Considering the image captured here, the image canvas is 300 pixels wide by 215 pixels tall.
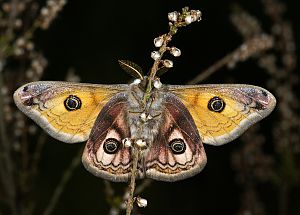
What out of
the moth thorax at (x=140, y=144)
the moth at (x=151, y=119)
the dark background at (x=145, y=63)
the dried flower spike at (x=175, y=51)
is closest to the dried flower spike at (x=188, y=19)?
the dried flower spike at (x=175, y=51)

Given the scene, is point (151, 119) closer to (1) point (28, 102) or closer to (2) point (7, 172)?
(1) point (28, 102)

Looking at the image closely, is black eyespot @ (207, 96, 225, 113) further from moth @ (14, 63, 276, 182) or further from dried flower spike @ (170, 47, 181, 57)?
dried flower spike @ (170, 47, 181, 57)

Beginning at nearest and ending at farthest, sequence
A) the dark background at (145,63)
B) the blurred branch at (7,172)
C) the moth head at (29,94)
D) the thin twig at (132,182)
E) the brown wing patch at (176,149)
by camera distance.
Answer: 1. the thin twig at (132,182)
2. the moth head at (29,94)
3. the brown wing patch at (176,149)
4. the blurred branch at (7,172)
5. the dark background at (145,63)

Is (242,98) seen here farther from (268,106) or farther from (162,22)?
(162,22)

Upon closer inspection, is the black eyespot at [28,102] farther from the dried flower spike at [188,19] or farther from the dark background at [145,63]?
the dark background at [145,63]

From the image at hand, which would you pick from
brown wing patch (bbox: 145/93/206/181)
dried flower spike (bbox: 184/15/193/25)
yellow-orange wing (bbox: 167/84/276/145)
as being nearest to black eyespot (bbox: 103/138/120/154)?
brown wing patch (bbox: 145/93/206/181)

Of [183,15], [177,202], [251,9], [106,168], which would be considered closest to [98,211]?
[177,202]
